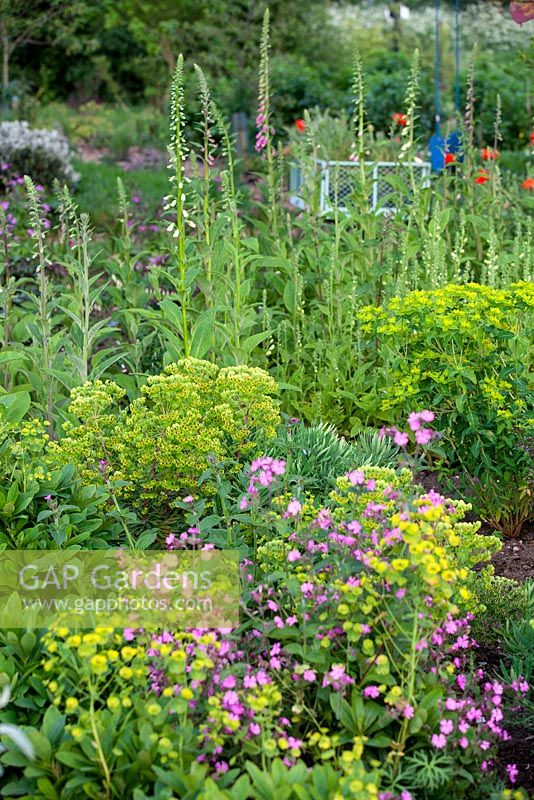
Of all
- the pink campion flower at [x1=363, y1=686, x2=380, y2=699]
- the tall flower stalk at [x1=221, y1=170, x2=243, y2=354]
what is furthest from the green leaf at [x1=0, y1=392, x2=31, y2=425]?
the pink campion flower at [x1=363, y1=686, x2=380, y2=699]

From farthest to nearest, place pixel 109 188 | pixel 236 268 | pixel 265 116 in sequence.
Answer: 1. pixel 109 188
2. pixel 265 116
3. pixel 236 268

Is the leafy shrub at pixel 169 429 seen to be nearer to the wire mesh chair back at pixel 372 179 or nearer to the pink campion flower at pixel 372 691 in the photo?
the pink campion flower at pixel 372 691

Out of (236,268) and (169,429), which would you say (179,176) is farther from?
(169,429)

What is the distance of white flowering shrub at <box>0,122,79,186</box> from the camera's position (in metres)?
9.80

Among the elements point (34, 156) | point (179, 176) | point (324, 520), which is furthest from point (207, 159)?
point (34, 156)

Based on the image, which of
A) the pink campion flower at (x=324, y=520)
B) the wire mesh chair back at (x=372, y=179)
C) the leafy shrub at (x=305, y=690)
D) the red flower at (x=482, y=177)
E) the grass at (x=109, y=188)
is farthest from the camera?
the grass at (x=109, y=188)

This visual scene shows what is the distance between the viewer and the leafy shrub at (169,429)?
3.13 m

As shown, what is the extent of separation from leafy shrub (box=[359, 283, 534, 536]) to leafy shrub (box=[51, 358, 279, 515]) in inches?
25.8

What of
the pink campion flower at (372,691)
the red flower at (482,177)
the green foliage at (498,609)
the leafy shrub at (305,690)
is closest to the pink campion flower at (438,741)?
the leafy shrub at (305,690)

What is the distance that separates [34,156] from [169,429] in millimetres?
→ 7489

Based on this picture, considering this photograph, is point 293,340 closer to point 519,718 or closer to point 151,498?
point 151,498

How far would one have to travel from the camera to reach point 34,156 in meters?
9.86

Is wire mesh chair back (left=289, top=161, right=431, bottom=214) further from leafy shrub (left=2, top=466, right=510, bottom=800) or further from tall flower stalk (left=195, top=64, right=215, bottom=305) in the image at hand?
leafy shrub (left=2, top=466, right=510, bottom=800)

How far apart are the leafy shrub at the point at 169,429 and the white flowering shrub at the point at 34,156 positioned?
22.7 ft
